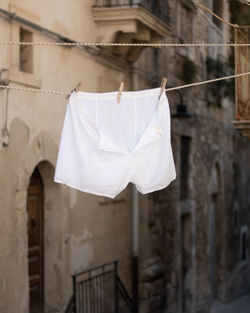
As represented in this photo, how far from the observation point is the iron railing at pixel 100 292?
1071 centimetres

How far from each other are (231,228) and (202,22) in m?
6.44

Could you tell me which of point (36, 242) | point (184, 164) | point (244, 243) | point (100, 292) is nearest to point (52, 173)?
point (36, 242)

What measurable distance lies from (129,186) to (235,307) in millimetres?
7665

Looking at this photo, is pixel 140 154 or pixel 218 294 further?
pixel 218 294

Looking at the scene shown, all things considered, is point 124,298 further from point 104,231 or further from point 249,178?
point 249,178

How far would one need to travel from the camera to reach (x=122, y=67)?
1263 cm

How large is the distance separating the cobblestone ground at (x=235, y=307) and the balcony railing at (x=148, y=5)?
353 inches

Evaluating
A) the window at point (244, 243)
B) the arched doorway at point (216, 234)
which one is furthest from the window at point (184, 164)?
the window at point (244, 243)

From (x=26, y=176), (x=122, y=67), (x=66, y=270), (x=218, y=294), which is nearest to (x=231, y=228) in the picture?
(x=218, y=294)

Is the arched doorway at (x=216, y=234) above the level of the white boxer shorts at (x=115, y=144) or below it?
below

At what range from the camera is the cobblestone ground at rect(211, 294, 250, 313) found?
18.6 metres

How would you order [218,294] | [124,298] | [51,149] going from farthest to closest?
[218,294] < [124,298] < [51,149]

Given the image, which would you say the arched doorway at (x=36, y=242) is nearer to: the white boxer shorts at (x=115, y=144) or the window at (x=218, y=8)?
the white boxer shorts at (x=115, y=144)

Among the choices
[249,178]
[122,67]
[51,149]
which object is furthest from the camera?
[249,178]
